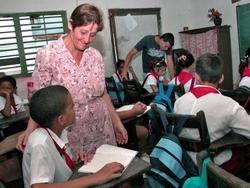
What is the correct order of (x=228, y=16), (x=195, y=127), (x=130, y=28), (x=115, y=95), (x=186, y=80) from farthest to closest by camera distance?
(x=130, y=28)
(x=228, y=16)
(x=115, y=95)
(x=186, y=80)
(x=195, y=127)

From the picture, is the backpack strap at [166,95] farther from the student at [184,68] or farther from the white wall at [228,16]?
the white wall at [228,16]

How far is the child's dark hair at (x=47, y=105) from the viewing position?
1280mm

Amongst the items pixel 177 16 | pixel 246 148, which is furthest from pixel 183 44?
pixel 246 148

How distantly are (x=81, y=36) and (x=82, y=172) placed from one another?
0.70 m

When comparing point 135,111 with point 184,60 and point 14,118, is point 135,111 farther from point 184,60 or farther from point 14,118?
point 14,118

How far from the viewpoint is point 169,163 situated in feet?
5.12

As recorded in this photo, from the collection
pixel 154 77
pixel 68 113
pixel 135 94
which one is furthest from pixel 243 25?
pixel 68 113

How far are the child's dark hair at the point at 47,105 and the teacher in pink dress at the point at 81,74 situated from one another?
18 centimetres

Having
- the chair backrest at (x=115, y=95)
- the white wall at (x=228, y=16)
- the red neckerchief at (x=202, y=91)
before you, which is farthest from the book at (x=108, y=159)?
the white wall at (x=228, y=16)

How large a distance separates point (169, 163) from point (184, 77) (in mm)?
1609

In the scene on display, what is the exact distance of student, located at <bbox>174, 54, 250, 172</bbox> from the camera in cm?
166

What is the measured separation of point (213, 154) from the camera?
1617mm

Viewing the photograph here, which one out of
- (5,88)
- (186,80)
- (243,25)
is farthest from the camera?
(243,25)

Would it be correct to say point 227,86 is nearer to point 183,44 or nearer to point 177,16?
point 183,44
